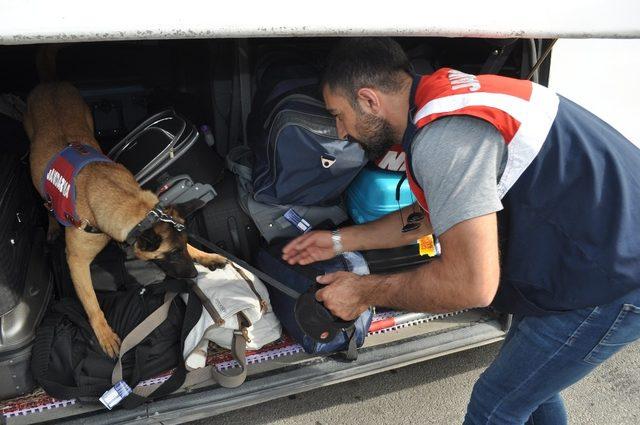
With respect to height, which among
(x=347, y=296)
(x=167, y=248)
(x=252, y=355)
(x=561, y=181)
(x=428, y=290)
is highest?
(x=561, y=181)

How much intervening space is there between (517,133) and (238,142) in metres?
2.15

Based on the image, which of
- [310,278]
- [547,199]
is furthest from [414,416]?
[547,199]

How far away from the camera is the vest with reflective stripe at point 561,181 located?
143 cm

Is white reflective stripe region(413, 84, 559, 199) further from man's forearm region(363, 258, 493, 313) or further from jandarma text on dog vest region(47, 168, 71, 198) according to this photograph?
jandarma text on dog vest region(47, 168, 71, 198)

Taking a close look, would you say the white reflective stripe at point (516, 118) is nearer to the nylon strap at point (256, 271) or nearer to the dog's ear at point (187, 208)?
the nylon strap at point (256, 271)

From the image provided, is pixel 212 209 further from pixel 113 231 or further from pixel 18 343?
pixel 18 343

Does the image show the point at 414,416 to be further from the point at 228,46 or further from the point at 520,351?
the point at 228,46

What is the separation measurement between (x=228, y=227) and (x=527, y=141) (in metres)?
1.70

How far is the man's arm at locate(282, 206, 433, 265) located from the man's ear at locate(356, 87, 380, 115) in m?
0.67

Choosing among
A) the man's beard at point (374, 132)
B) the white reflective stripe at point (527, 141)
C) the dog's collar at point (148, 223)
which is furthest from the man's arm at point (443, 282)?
the dog's collar at point (148, 223)

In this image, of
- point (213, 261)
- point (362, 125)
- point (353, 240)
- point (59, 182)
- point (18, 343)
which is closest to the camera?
point (362, 125)

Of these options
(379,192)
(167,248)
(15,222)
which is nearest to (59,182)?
(15,222)

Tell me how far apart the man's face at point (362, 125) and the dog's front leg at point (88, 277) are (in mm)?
1374

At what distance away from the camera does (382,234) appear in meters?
2.32
